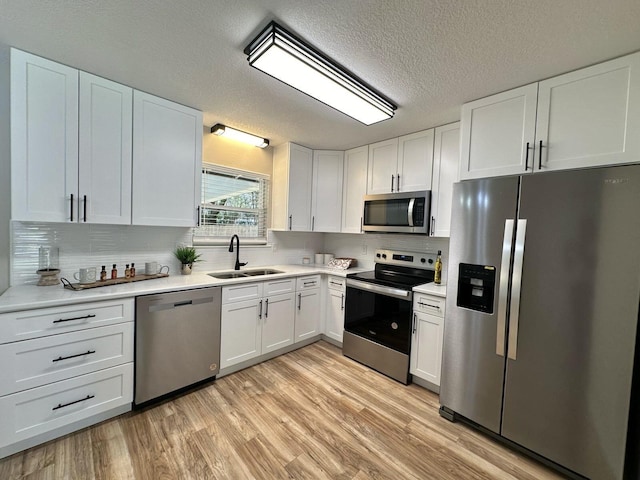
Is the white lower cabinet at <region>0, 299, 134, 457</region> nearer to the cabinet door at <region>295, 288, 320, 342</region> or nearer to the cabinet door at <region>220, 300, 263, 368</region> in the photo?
the cabinet door at <region>220, 300, 263, 368</region>

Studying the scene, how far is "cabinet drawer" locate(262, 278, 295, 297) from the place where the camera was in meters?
2.73

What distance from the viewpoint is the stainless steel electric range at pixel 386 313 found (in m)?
2.49

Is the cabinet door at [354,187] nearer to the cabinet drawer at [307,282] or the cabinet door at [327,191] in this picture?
the cabinet door at [327,191]

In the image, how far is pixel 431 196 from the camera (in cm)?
265

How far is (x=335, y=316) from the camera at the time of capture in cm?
316

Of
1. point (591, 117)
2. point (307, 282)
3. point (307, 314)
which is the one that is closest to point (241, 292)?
point (307, 282)

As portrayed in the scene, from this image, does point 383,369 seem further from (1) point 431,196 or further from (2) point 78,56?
(2) point 78,56

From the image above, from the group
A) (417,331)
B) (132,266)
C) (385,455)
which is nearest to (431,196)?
(417,331)

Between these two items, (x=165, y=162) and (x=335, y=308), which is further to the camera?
(x=335, y=308)

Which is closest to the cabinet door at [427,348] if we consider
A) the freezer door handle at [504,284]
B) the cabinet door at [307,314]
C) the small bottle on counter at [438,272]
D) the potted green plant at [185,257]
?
the small bottle on counter at [438,272]

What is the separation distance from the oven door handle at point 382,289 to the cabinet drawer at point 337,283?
13cm

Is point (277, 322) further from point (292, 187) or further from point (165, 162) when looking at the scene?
point (165, 162)

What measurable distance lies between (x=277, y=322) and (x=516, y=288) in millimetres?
2145

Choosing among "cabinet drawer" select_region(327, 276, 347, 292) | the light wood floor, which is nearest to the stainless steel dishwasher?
the light wood floor
